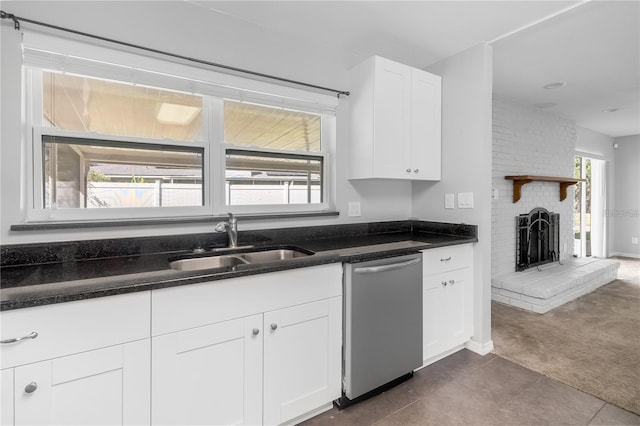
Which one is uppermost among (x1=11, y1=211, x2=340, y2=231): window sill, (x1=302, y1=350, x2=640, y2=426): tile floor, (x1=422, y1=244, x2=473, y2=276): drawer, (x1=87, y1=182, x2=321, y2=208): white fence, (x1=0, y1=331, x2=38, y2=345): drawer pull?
(x1=87, y1=182, x2=321, y2=208): white fence

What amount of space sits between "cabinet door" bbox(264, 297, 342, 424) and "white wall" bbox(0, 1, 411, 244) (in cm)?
79

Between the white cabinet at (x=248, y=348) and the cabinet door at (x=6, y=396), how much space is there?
16.7 inches

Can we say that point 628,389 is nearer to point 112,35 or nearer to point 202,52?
point 202,52

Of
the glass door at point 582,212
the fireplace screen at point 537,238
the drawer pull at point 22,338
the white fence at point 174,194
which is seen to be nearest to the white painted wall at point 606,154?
the glass door at point 582,212

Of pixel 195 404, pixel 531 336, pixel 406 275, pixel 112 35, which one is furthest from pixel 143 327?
pixel 531 336

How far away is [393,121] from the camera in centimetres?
237

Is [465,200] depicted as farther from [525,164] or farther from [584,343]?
[525,164]

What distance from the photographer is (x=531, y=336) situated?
9.07 feet

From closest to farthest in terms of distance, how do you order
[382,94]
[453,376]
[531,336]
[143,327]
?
[143,327]
[453,376]
[382,94]
[531,336]

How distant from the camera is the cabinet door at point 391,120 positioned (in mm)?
2293

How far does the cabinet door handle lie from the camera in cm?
106

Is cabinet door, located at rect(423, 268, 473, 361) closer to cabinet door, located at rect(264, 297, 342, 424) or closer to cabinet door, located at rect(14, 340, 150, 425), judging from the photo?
cabinet door, located at rect(264, 297, 342, 424)

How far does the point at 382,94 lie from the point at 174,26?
1.43 metres

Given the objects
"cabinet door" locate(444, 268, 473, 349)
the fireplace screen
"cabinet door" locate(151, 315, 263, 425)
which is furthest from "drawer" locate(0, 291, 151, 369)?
the fireplace screen
